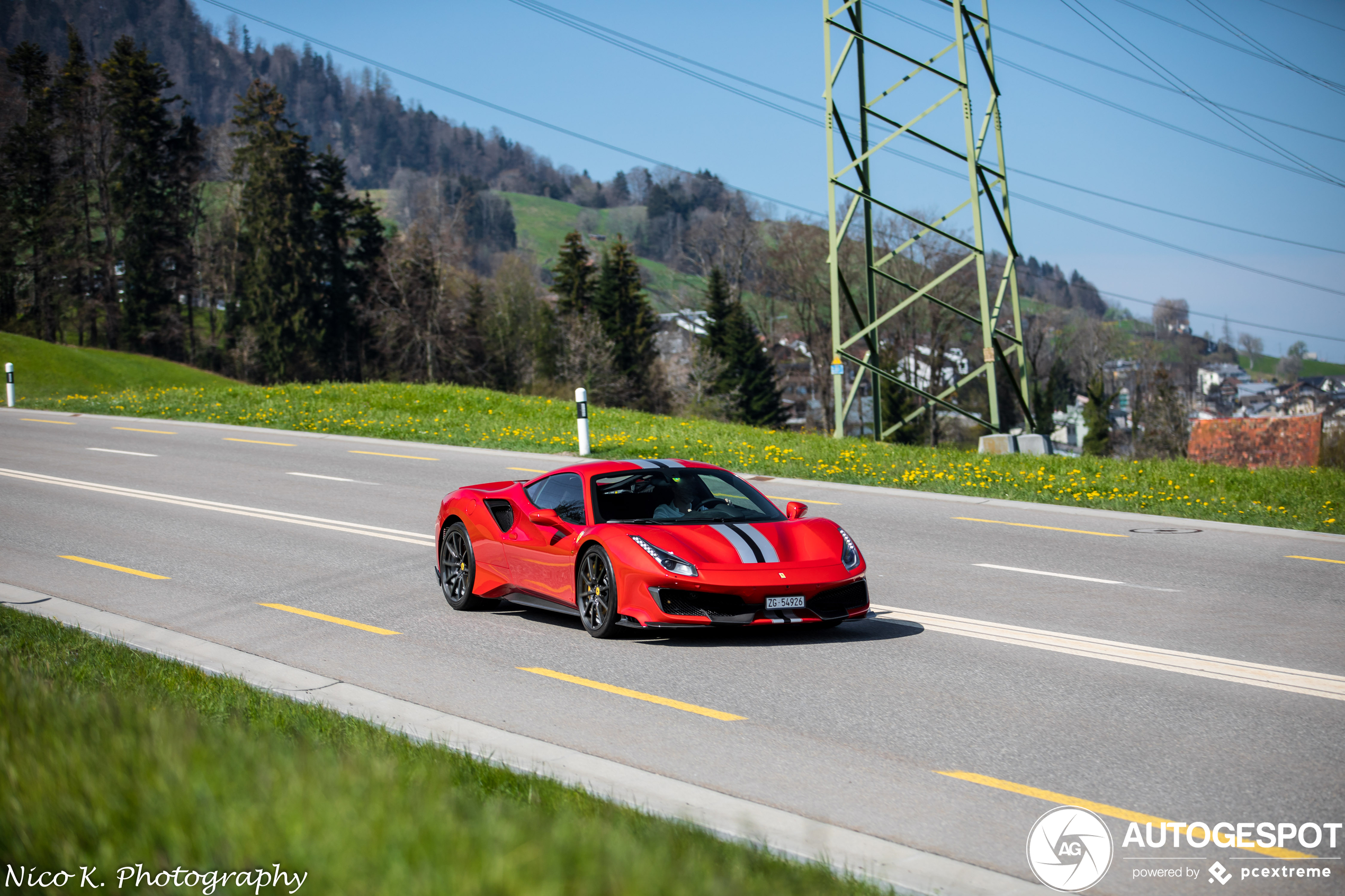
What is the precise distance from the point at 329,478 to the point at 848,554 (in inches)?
456

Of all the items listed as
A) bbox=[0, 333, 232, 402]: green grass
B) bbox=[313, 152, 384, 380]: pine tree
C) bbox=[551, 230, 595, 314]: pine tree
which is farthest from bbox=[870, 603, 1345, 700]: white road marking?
bbox=[551, 230, 595, 314]: pine tree

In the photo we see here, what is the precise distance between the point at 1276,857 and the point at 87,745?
4.35 metres

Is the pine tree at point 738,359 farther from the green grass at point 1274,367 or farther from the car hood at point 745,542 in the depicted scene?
the green grass at point 1274,367

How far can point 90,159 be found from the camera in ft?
234

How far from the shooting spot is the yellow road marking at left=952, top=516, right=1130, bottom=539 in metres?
12.8

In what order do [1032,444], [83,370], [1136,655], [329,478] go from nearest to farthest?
[1136,655] → [329,478] → [1032,444] → [83,370]

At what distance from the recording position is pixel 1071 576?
10.5 metres

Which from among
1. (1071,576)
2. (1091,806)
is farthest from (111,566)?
(1091,806)

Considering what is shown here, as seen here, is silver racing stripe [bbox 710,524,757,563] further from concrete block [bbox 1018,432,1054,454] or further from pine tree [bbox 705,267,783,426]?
pine tree [bbox 705,267,783,426]

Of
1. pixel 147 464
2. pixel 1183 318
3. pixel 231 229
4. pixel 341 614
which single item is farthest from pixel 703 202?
pixel 341 614

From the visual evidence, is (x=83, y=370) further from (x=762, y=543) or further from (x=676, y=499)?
(x=762, y=543)

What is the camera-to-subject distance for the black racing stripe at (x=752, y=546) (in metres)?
8.07

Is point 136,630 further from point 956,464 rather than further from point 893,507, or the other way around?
point 956,464

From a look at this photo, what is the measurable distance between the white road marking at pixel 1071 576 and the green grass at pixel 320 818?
272 inches
